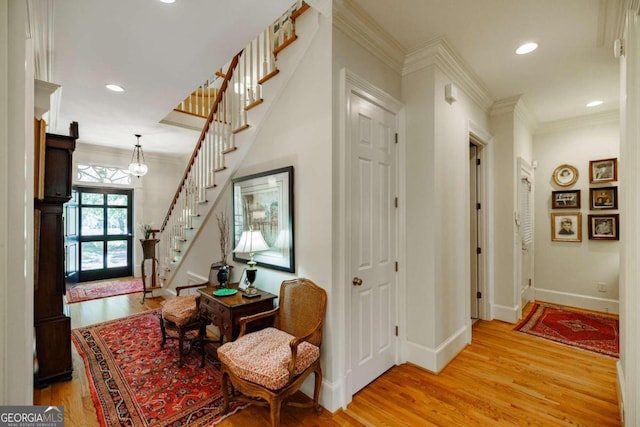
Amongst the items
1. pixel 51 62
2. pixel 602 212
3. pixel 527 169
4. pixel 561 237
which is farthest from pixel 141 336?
pixel 602 212

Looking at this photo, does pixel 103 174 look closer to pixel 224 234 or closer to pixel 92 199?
pixel 92 199

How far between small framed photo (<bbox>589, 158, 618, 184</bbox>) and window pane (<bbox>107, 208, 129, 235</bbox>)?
9.07 meters

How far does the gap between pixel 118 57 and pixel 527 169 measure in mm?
5451

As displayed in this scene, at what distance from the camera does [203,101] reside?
5105 mm

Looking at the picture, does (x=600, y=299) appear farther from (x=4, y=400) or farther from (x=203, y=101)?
(x=203, y=101)

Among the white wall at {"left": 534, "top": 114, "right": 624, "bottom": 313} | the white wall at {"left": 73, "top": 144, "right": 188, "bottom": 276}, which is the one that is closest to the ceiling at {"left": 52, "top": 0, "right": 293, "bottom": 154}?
the white wall at {"left": 73, "top": 144, "right": 188, "bottom": 276}

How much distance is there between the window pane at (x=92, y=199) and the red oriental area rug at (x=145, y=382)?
12.6 feet

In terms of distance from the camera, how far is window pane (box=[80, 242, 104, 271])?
19.8 ft

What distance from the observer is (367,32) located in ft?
7.27

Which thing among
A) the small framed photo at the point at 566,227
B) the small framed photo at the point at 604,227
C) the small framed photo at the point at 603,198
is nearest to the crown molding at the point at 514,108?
the small framed photo at the point at 603,198

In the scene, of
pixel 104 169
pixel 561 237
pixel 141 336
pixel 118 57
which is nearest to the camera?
pixel 118 57

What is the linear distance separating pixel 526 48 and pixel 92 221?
26.3ft

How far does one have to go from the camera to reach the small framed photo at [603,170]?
13.2ft

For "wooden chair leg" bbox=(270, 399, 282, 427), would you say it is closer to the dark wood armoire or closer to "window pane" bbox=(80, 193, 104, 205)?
the dark wood armoire
